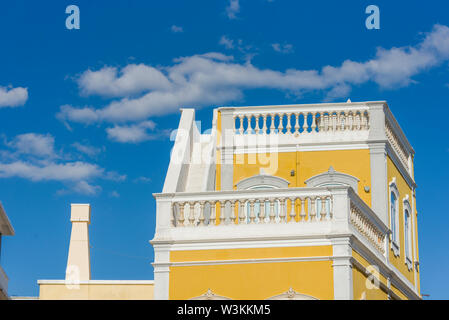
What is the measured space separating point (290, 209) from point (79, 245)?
855 centimetres

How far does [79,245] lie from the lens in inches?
1135

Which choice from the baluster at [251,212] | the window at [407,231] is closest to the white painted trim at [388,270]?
the window at [407,231]

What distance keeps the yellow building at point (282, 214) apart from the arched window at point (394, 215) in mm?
29

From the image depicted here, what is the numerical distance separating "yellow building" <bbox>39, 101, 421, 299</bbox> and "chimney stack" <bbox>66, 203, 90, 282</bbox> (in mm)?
35

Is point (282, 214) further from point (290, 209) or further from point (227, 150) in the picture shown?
point (227, 150)

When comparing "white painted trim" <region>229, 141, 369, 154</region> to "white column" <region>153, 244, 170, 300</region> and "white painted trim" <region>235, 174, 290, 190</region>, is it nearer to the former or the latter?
"white painted trim" <region>235, 174, 290, 190</region>

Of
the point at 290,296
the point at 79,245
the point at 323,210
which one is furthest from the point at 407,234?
the point at 79,245

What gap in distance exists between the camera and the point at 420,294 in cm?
2889
